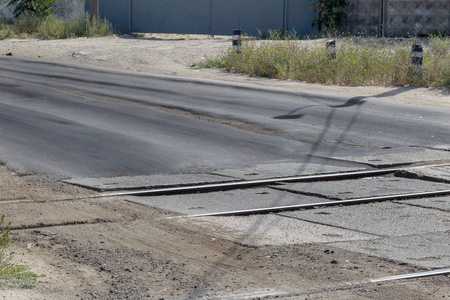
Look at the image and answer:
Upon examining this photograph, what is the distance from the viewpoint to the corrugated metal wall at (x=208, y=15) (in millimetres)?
31906

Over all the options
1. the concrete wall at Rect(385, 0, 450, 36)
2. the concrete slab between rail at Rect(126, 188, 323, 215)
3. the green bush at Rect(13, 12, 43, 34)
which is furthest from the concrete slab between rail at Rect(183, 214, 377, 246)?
the green bush at Rect(13, 12, 43, 34)

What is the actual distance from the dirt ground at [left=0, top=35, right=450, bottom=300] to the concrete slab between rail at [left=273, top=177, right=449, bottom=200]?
202 cm

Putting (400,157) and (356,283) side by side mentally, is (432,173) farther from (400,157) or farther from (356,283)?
(356,283)

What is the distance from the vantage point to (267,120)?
1359cm

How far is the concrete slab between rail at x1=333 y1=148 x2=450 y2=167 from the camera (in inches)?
397

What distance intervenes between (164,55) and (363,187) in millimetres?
19474

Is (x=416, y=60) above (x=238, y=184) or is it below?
above

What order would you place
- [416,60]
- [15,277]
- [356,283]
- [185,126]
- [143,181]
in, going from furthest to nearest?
1. [416,60]
2. [185,126]
3. [143,181]
4. [356,283]
5. [15,277]

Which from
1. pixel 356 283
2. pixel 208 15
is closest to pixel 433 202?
pixel 356 283

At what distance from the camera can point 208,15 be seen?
33281 mm

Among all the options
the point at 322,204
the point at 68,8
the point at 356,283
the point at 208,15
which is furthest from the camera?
the point at 68,8

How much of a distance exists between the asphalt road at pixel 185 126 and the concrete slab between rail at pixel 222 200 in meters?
1.34

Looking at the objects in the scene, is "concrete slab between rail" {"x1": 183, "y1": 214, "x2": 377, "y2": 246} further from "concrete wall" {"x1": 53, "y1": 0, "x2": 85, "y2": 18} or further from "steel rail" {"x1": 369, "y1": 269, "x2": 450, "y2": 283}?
"concrete wall" {"x1": 53, "y1": 0, "x2": 85, "y2": 18}

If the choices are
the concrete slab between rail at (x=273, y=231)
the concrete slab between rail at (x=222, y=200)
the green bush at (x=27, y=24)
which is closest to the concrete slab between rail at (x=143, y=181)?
the concrete slab between rail at (x=222, y=200)
